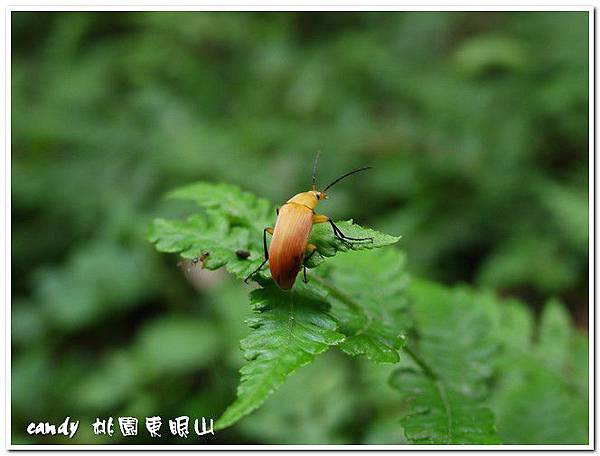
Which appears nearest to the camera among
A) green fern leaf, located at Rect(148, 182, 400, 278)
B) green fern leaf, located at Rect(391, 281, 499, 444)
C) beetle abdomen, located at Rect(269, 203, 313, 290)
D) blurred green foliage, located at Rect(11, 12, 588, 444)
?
beetle abdomen, located at Rect(269, 203, 313, 290)

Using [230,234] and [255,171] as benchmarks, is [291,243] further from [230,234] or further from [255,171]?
[255,171]

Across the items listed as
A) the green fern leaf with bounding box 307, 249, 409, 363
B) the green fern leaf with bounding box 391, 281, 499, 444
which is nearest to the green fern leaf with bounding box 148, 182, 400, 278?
the green fern leaf with bounding box 307, 249, 409, 363

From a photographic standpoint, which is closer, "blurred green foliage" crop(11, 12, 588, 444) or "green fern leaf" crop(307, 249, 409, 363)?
"green fern leaf" crop(307, 249, 409, 363)

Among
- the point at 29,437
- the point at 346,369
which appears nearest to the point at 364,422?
the point at 346,369

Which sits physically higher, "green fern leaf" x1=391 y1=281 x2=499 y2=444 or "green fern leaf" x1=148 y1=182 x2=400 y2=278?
"green fern leaf" x1=148 y1=182 x2=400 y2=278

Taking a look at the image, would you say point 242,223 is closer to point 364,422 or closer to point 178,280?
point 364,422

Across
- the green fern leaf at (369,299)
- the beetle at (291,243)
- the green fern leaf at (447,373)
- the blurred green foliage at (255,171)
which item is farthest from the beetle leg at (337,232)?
the blurred green foliage at (255,171)

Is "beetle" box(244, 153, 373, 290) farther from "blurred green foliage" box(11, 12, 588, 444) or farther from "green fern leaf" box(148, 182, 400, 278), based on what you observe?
"blurred green foliage" box(11, 12, 588, 444)
